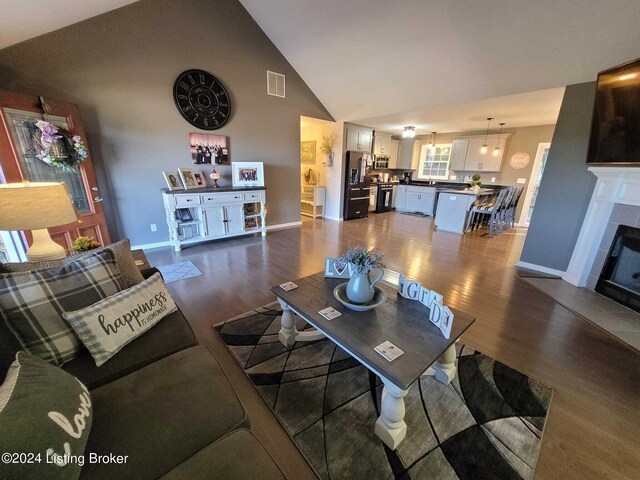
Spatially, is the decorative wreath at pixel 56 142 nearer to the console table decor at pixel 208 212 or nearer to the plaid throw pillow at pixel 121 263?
the console table decor at pixel 208 212

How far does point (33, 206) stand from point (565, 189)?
5094mm

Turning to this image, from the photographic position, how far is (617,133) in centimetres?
247

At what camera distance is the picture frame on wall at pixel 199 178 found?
401 centimetres

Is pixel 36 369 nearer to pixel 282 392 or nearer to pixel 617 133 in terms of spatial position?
pixel 282 392

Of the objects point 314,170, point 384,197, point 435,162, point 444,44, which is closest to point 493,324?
point 444,44

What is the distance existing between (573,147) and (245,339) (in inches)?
167

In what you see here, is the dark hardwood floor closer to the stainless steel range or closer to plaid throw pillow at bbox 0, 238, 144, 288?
plaid throw pillow at bbox 0, 238, 144, 288

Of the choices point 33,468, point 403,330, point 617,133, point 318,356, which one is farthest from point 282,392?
→ point 617,133

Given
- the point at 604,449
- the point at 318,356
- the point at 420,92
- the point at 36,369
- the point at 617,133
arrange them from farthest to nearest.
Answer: the point at 420,92
the point at 617,133
the point at 318,356
the point at 604,449
the point at 36,369

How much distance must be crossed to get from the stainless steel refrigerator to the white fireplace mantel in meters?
4.07

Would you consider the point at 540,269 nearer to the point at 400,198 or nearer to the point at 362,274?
the point at 362,274

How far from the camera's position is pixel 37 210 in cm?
150

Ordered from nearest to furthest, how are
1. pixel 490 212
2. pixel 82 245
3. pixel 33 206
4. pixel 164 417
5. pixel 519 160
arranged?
pixel 164 417, pixel 33 206, pixel 82 245, pixel 490 212, pixel 519 160

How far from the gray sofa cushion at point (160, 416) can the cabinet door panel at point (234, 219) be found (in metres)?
3.28
